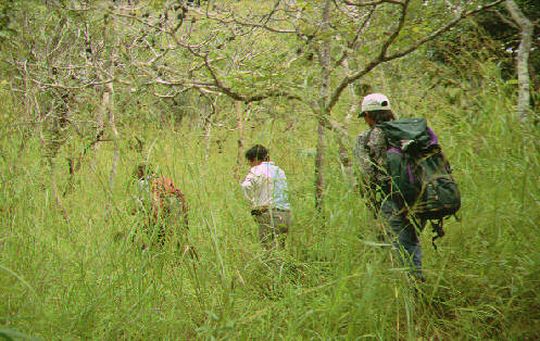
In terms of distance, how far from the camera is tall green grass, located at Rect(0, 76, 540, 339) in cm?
248

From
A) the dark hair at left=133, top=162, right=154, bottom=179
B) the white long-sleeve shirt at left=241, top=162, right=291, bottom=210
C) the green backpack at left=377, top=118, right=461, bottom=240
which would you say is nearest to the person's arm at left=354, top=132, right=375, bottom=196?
the green backpack at left=377, top=118, right=461, bottom=240

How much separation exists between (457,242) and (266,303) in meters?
1.34

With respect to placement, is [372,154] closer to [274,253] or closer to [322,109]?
[322,109]

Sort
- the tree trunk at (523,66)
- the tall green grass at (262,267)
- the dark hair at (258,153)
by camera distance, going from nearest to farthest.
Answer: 1. the tall green grass at (262,267)
2. the tree trunk at (523,66)
3. the dark hair at (258,153)

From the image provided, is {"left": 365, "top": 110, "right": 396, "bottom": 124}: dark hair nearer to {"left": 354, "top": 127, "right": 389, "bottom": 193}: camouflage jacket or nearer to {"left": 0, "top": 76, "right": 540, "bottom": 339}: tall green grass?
{"left": 354, "top": 127, "right": 389, "bottom": 193}: camouflage jacket

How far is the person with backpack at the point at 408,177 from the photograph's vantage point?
284 cm

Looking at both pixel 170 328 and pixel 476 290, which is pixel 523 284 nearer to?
pixel 476 290

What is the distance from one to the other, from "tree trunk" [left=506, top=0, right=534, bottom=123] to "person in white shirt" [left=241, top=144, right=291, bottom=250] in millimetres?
1737

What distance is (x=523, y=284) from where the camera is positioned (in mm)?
2713

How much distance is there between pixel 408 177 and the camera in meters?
2.92

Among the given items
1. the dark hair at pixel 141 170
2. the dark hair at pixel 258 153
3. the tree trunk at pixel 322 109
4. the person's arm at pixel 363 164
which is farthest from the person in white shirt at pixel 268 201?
the dark hair at pixel 141 170

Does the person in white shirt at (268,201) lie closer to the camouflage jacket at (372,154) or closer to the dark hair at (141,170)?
the camouflage jacket at (372,154)

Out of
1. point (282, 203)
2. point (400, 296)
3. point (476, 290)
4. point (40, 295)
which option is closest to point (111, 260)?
point (40, 295)

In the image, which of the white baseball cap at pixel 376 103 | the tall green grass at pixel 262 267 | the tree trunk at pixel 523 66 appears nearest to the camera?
the tall green grass at pixel 262 267
